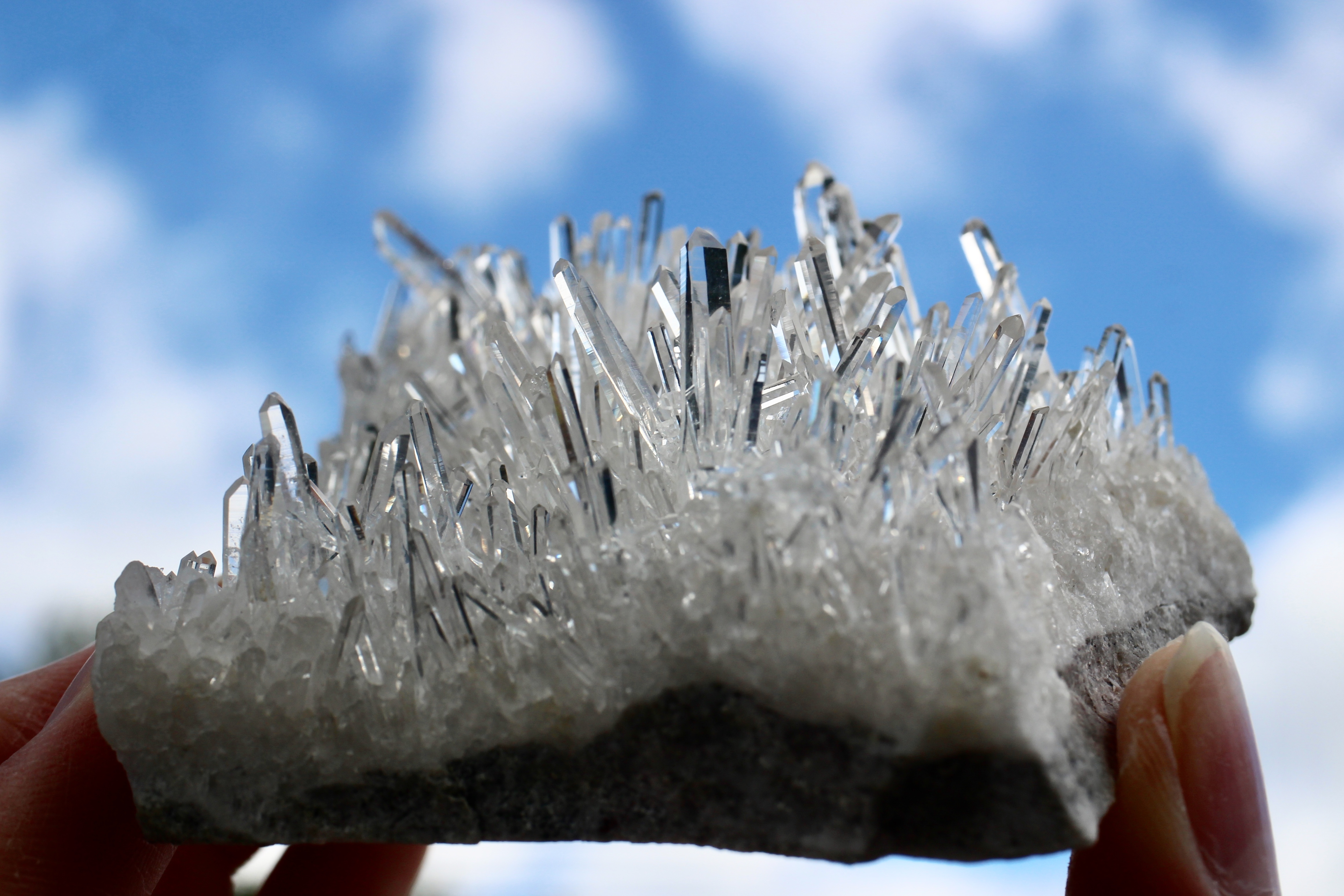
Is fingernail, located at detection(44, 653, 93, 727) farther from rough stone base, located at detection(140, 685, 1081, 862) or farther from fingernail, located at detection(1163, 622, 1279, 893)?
fingernail, located at detection(1163, 622, 1279, 893)

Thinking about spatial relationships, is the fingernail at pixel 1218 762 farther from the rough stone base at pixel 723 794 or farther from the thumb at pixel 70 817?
the thumb at pixel 70 817

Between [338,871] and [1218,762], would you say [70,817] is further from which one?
[1218,762]

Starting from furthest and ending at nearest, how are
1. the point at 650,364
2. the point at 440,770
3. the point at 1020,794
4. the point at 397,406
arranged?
1. the point at 397,406
2. the point at 650,364
3. the point at 440,770
4. the point at 1020,794

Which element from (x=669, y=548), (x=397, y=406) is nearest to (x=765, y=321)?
(x=669, y=548)

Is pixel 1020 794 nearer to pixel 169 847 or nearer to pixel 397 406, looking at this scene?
pixel 169 847

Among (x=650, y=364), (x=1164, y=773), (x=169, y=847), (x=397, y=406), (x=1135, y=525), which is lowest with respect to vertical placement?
(x=169, y=847)

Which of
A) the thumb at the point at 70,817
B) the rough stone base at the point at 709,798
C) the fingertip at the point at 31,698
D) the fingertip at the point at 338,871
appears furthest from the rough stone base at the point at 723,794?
the fingertip at the point at 338,871

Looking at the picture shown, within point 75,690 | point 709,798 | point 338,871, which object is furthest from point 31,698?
point 709,798
